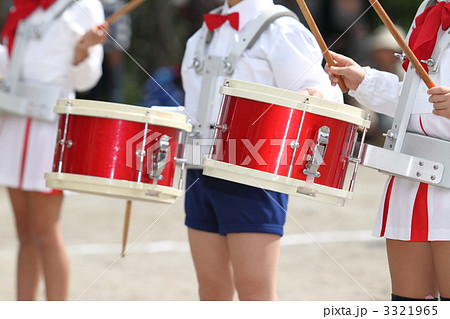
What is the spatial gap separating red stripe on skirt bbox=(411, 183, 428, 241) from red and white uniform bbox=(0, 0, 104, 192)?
153 centimetres

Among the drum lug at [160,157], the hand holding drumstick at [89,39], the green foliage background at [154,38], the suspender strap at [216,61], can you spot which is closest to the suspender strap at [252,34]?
the suspender strap at [216,61]

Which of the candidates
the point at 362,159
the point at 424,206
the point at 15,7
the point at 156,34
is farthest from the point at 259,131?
the point at 156,34

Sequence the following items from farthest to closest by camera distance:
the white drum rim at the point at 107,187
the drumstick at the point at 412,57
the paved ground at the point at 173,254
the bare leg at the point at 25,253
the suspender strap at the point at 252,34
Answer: the paved ground at the point at 173,254 → the bare leg at the point at 25,253 → the suspender strap at the point at 252,34 → the white drum rim at the point at 107,187 → the drumstick at the point at 412,57

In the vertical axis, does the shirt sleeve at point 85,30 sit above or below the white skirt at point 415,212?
above

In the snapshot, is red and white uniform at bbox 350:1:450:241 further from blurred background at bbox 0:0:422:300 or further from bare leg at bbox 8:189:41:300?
bare leg at bbox 8:189:41:300

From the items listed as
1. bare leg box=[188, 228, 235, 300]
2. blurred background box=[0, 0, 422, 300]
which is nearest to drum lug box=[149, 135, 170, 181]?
bare leg box=[188, 228, 235, 300]

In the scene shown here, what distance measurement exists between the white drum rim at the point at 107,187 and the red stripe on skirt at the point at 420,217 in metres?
0.69

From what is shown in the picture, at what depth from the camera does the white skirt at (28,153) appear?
122 inches

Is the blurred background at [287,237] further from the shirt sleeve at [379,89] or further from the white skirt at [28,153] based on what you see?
the white skirt at [28,153]

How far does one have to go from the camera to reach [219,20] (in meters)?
2.54

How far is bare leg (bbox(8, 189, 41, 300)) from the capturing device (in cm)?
320

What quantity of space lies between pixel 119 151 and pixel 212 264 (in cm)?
47
